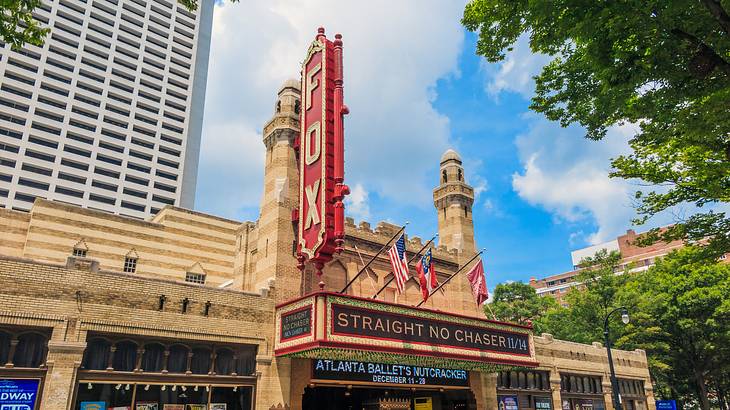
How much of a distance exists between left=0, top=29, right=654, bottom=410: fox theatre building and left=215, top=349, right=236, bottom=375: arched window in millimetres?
119

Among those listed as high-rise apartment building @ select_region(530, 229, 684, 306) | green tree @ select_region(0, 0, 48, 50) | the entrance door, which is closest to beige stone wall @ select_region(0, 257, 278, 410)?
the entrance door

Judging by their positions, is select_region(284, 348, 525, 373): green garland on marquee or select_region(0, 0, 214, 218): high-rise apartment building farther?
select_region(0, 0, 214, 218): high-rise apartment building

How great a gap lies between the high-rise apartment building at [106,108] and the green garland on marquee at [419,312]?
8310 cm

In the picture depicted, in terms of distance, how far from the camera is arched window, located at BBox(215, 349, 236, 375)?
20.5 metres

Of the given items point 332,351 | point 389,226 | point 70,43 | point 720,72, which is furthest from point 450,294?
point 70,43

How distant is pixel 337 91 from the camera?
72.8ft

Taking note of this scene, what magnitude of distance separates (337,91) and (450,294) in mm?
15670

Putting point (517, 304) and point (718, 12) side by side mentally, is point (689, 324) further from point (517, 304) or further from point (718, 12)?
point (718, 12)

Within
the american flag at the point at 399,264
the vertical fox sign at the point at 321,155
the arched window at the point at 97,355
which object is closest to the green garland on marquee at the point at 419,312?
the vertical fox sign at the point at 321,155

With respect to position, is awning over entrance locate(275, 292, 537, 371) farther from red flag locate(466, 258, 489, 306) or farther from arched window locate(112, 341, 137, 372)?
arched window locate(112, 341, 137, 372)

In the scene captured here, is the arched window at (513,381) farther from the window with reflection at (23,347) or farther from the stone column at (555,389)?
the window with reflection at (23,347)

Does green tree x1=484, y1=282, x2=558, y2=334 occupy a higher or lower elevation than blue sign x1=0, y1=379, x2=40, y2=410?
higher

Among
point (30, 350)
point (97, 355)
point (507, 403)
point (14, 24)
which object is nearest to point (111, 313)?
point (97, 355)

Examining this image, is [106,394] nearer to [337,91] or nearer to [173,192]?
[337,91]
